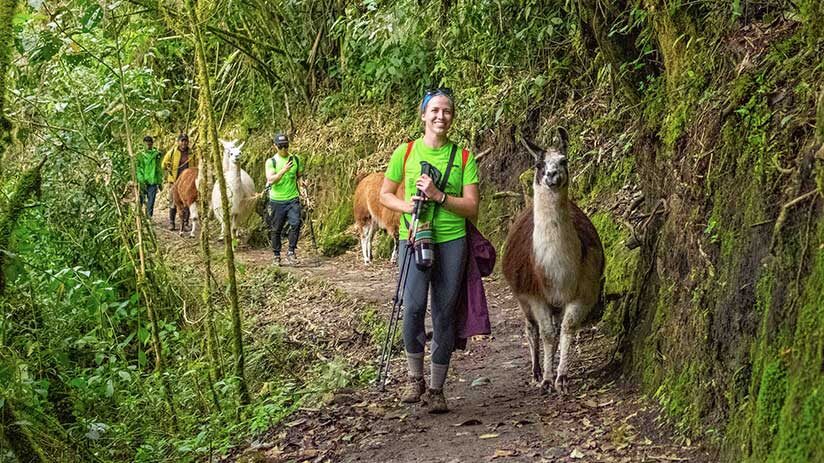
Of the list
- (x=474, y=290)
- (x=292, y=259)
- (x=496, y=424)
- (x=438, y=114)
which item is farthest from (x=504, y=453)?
(x=292, y=259)

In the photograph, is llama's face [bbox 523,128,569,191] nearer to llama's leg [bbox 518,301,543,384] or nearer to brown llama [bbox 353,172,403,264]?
llama's leg [bbox 518,301,543,384]

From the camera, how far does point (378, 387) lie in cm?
703

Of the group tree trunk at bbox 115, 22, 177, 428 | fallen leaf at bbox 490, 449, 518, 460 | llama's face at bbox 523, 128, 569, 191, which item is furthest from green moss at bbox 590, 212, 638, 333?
tree trunk at bbox 115, 22, 177, 428

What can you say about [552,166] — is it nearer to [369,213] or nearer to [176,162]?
[369,213]

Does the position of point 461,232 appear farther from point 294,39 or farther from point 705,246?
point 294,39

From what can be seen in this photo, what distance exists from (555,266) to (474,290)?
0.64 metres

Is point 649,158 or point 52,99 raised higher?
point 52,99

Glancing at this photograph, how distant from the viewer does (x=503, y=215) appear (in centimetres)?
1148

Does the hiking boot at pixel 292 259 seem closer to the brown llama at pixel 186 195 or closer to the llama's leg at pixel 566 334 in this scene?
the brown llama at pixel 186 195

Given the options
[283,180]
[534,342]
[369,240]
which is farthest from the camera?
[369,240]

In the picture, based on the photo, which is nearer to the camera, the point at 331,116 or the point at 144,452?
the point at 144,452

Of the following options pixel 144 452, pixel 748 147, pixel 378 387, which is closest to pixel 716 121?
pixel 748 147

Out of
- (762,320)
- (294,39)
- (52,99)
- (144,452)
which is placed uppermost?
(294,39)

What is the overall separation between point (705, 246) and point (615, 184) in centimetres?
381
